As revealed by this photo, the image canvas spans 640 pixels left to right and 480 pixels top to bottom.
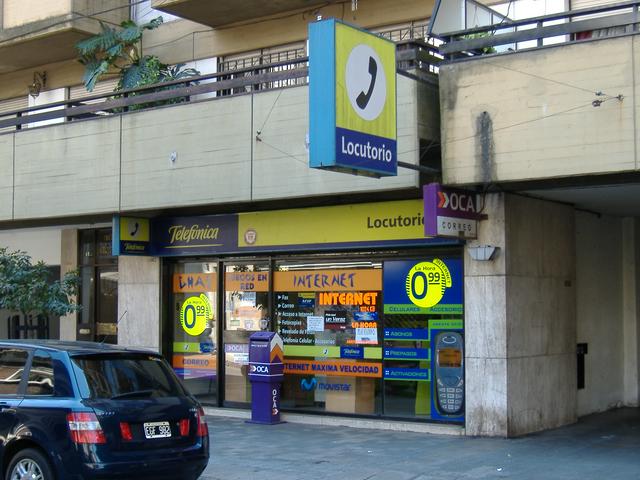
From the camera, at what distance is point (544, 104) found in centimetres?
1079

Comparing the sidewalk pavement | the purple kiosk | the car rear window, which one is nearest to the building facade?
the sidewalk pavement

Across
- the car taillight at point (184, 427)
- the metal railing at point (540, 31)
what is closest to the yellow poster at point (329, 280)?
the metal railing at point (540, 31)

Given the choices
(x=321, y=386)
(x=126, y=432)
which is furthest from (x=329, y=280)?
(x=126, y=432)

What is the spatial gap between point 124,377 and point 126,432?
25.8 inches

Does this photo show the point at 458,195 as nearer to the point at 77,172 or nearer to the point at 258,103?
the point at 258,103

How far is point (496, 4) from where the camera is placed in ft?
47.0

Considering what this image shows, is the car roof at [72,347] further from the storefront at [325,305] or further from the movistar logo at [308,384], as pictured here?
the movistar logo at [308,384]

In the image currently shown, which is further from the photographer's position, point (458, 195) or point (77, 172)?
point (77, 172)

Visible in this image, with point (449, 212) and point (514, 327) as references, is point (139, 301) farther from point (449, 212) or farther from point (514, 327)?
point (514, 327)

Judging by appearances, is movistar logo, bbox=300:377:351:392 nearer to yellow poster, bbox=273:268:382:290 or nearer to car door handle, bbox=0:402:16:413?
yellow poster, bbox=273:268:382:290

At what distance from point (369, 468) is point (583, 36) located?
6492mm

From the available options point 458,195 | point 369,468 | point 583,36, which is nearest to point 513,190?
point 458,195

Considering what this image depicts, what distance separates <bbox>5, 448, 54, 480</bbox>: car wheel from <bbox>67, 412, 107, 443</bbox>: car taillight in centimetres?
47

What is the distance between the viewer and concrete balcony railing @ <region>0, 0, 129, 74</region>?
18.0 m
